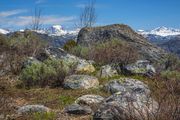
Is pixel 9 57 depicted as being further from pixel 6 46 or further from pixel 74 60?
pixel 6 46

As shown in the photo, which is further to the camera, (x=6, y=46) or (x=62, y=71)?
(x=6, y=46)

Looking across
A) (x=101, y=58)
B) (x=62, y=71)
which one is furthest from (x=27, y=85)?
(x=101, y=58)

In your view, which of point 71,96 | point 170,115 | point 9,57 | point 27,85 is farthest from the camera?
point 9,57

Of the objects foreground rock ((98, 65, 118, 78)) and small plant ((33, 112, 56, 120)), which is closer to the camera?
small plant ((33, 112, 56, 120))

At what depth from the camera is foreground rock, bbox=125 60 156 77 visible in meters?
15.1

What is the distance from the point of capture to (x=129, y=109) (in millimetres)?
5645

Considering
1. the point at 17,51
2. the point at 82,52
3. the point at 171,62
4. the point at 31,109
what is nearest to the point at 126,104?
the point at 31,109

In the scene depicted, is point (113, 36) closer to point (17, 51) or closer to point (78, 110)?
point (17, 51)

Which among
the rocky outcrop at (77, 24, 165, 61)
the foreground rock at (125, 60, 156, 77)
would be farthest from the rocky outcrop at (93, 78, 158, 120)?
the rocky outcrop at (77, 24, 165, 61)

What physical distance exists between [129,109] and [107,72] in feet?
30.4

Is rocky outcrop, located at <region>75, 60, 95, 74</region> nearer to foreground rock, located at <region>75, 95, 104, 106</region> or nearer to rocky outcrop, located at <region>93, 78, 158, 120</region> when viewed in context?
rocky outcrop, located at <region>93, 78, 158, 120</region>

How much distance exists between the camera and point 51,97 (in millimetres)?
11297

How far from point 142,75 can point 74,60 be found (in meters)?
2.69

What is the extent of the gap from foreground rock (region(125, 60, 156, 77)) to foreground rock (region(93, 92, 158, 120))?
6.98 metres
